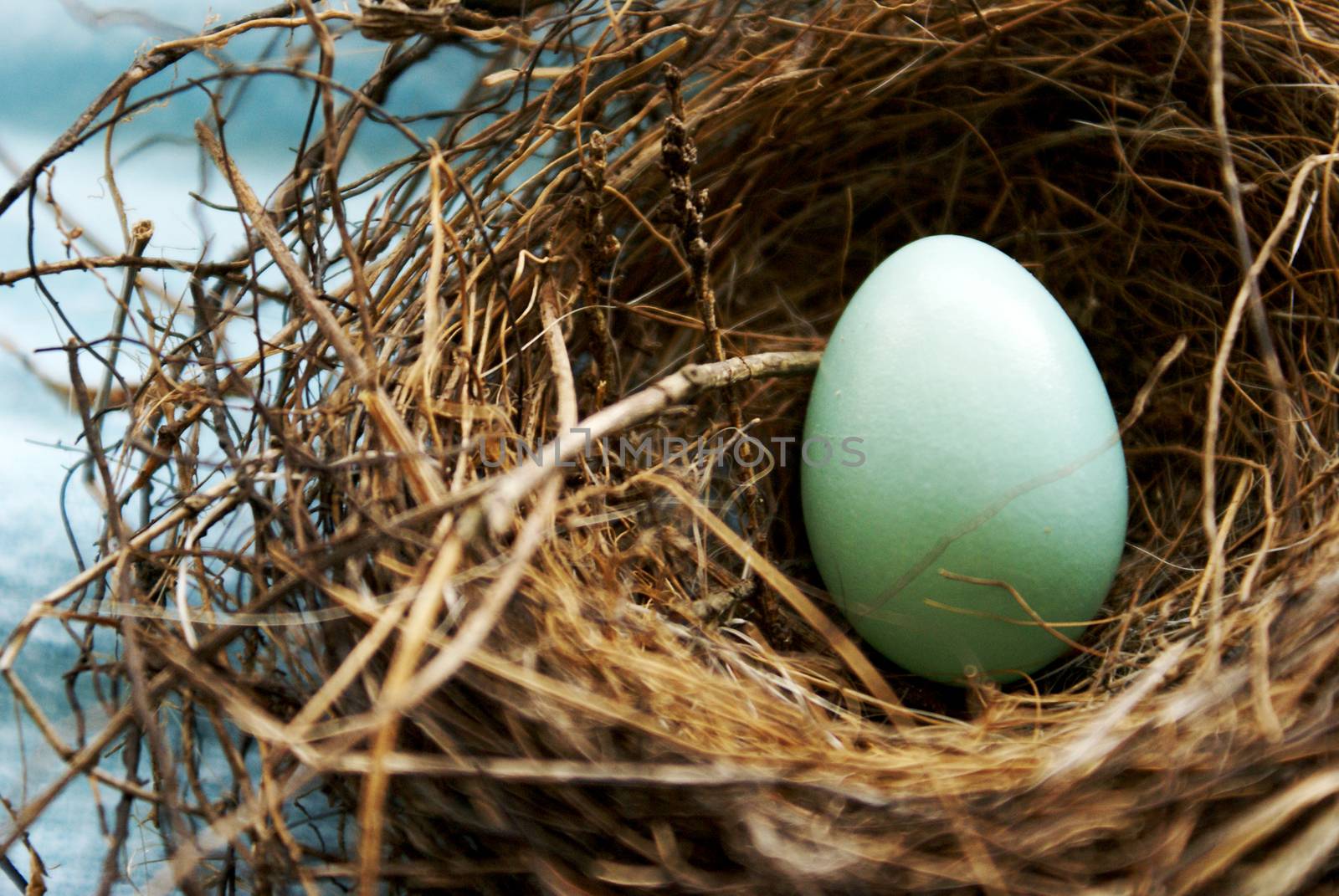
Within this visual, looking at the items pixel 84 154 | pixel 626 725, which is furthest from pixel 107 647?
pixel 626 725

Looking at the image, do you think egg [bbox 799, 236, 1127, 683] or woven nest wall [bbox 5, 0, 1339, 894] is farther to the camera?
egg [bbox 799, 236, 1127, 683]

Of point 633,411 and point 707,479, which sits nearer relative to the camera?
point 633,411

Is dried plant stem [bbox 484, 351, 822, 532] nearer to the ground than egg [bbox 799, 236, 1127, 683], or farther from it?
farther from it

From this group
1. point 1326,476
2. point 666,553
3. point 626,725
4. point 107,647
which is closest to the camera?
point 626,725

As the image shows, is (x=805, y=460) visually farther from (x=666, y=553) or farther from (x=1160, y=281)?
(x=1160, y=281)

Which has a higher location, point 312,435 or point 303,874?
point 312,435
